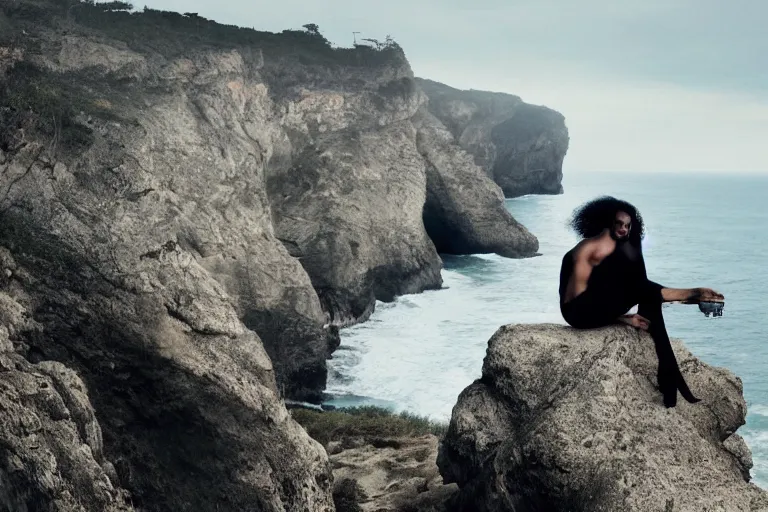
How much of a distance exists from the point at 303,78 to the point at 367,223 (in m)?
9.64

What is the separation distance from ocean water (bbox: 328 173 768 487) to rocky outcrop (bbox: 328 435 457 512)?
8.72m

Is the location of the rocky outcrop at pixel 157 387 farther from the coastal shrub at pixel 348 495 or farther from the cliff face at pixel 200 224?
the coastal shrub at pixel 348 495

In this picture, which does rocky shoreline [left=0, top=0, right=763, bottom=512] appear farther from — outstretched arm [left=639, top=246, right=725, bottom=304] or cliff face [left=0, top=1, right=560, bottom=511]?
outstretched arm [left=639, top=246, right=725, bottom=304]

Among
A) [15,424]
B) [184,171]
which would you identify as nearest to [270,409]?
[15,424]

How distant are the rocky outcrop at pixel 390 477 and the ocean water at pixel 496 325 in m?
8.72

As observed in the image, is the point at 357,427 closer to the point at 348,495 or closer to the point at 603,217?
the point at 348,495

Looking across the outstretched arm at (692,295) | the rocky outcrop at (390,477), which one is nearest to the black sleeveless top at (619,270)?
the outstretched arm at (692,295)

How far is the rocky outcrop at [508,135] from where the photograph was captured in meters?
88.9

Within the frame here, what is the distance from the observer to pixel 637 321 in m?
8.98

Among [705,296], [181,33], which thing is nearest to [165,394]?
[705,296]

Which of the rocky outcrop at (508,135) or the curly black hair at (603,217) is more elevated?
the rocky outcrop at (508,135)

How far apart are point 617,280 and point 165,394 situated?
9.84m

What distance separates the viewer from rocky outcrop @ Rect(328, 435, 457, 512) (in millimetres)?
11773

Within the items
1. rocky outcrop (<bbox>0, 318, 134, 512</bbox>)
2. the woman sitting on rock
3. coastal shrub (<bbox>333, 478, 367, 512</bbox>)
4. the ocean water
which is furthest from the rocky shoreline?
the ocean water
